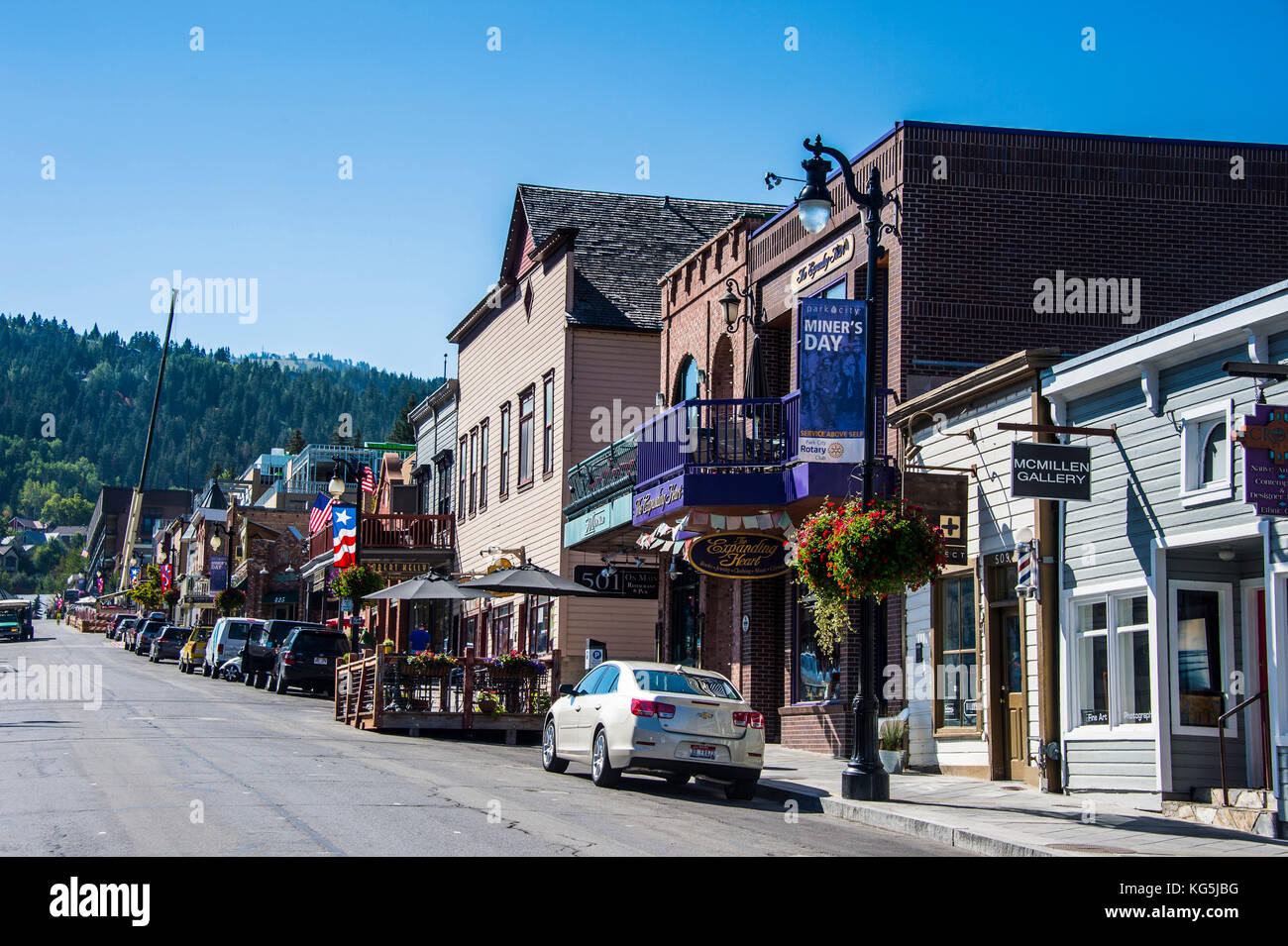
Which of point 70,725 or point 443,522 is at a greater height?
point 443,522

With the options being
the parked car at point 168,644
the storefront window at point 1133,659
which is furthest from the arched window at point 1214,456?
the parked car at point 168,644

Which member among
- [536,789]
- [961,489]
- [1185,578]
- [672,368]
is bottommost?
[536,789]

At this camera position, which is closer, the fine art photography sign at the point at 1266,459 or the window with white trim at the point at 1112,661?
the fine art photography sign at the point at 1266,459

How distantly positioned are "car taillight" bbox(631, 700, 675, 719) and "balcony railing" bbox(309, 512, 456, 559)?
1067 inches

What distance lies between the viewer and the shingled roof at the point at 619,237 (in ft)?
108

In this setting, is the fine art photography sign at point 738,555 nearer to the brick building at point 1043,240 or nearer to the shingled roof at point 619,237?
the brick building at point 1043,240

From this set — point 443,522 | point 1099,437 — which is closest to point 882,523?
point 1099,437

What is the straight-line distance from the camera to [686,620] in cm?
2906

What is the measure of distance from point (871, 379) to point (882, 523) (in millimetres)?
1725

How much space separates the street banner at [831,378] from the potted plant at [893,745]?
3692 millimetres

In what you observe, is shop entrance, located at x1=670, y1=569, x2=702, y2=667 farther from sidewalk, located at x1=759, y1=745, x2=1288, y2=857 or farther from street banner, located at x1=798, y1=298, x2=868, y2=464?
street banner, located at x1=798, y1=298, x2=868, y2=464

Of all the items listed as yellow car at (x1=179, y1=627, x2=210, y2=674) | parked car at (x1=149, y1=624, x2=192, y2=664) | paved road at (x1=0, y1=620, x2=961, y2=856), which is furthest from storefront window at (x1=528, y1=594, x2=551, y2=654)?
parked car at (x1=149, y1=624, x2=192, y2=664)

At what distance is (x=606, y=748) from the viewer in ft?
56.8
